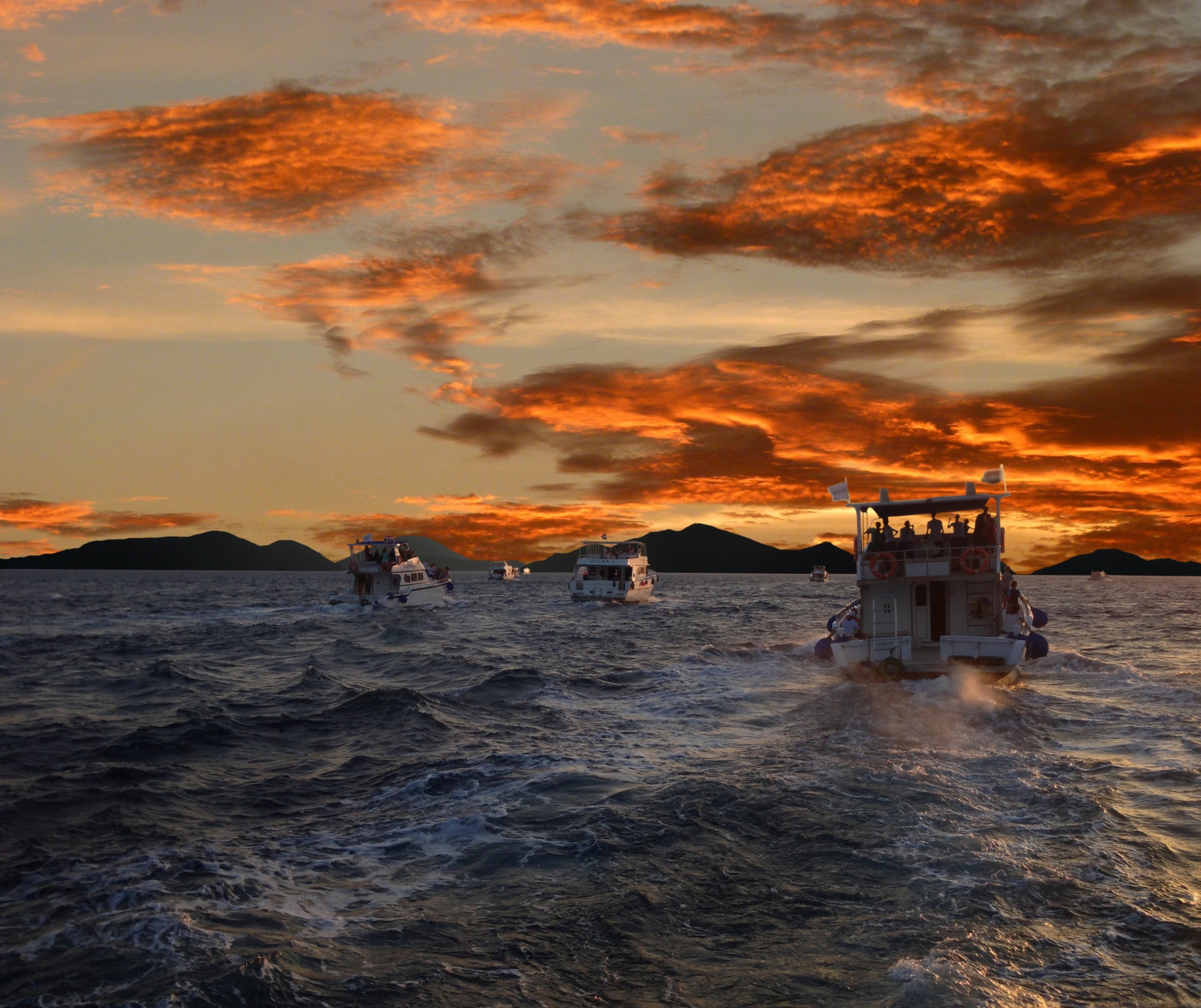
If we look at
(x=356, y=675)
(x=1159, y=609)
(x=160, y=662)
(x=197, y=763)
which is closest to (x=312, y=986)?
(x=197, y=763)

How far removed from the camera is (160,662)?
125 feet

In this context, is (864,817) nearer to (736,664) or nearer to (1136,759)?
(1136,759)

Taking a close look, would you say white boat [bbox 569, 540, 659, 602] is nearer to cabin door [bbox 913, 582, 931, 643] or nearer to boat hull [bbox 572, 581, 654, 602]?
boat hull [bbox 572, 581, 654, 602]

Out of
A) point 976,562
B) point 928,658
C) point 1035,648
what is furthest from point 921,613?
point 1035,648

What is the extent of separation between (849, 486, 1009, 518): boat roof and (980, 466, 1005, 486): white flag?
0.75m

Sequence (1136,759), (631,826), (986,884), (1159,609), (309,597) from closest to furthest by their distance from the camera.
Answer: (986,884)
(631,826)
(1136,759)
(1159,609)
(309,597)

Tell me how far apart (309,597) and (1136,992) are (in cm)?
11528

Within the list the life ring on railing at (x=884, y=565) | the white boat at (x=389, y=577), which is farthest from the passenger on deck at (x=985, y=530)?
the white boat at (x=389, y=577)

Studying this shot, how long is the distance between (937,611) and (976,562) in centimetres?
271

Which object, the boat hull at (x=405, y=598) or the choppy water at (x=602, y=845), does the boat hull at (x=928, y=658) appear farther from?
the boat hull at (x=405, y=598)

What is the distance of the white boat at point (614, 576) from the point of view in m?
89.0

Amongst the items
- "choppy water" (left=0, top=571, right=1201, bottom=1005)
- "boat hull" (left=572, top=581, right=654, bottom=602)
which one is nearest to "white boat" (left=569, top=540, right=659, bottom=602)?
"boat hull" (left=572, top=581, right=654, bottom=602)

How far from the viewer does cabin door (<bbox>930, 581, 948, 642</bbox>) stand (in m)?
29.9

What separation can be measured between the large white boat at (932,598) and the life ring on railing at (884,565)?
20mm
